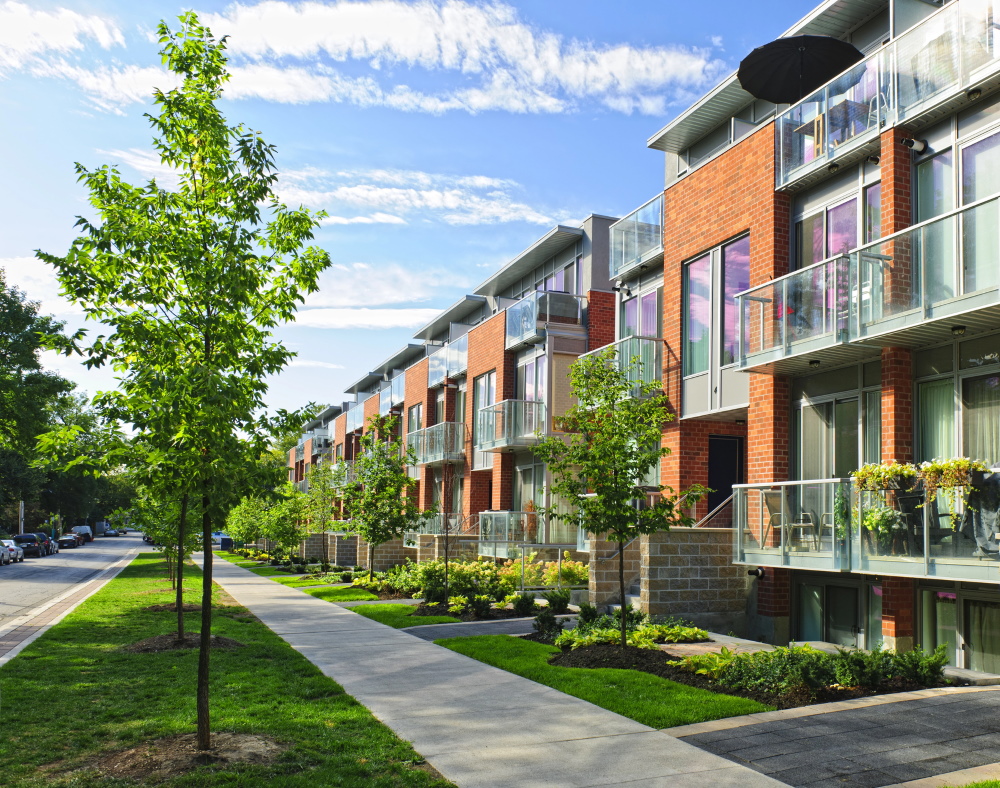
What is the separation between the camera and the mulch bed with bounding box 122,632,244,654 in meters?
13.7

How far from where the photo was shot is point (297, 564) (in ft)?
138

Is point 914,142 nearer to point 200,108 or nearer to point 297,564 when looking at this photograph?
point 200,108

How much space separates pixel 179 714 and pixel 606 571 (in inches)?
402

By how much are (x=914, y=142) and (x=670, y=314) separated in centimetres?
688

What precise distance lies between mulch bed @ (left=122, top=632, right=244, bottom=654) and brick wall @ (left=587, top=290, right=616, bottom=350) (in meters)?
14.7

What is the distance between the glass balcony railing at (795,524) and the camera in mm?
12078

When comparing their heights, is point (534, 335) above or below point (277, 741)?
above

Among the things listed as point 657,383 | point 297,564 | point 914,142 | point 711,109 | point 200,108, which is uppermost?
point 711,109

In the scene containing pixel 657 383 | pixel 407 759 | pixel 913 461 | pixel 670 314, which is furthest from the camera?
pixel 670 314

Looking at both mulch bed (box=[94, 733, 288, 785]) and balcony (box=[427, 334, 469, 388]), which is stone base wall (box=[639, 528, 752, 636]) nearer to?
mulch bed (box=[94, 733, 288, 785])

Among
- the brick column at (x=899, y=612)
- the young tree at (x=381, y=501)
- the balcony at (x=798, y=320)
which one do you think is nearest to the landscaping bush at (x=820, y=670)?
the brick column at (x=899, y=612)

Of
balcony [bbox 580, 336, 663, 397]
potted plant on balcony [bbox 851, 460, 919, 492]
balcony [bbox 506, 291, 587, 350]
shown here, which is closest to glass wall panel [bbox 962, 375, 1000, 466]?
potted plant on balcony [bbox 851, 460, 919, 492]

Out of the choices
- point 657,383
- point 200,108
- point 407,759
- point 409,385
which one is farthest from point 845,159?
point 409,385

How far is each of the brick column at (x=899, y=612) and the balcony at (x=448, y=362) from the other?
22.2 metres
